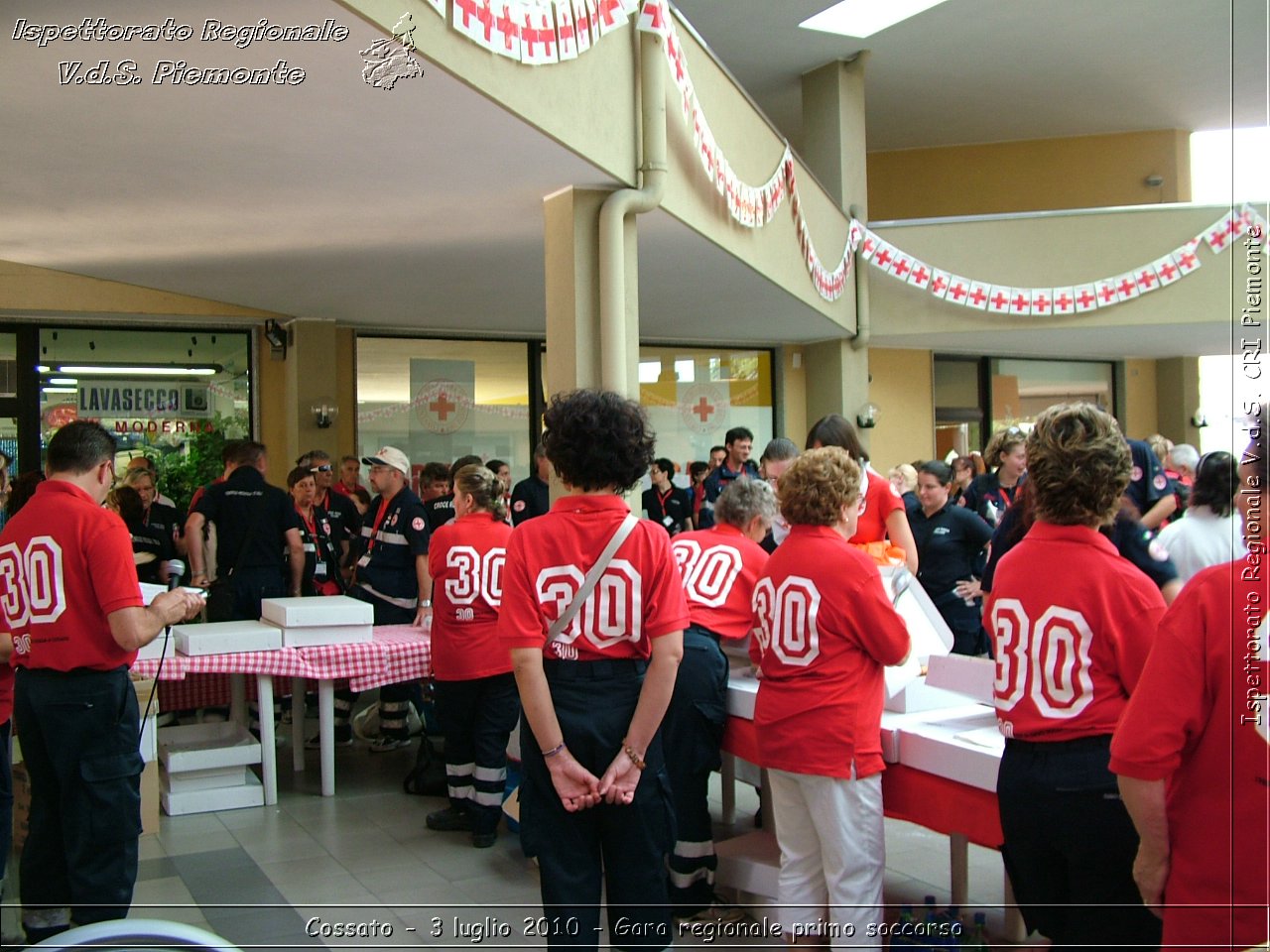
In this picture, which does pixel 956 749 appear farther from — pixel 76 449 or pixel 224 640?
pixel 224 640

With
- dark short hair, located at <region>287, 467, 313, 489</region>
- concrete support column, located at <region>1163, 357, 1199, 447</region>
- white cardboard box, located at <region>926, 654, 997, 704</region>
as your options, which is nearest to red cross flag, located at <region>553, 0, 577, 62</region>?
white cardboard box, located at <region>926, 654, 997, 704</region>

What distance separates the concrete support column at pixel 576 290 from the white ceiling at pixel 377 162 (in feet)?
0.52

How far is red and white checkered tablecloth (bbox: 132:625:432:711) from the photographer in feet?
18.7

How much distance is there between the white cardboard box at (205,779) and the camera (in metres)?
5.83

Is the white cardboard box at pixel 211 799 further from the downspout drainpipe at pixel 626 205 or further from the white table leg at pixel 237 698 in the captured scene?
the downspout drainpipe at pixel 626 205

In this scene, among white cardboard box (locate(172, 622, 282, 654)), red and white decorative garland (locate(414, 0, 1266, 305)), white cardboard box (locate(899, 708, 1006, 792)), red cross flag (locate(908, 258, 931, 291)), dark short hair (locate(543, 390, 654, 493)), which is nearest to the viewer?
dark short hair (locate(543, 390, 654, 493))

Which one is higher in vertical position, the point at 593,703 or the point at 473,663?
the point at 593,703

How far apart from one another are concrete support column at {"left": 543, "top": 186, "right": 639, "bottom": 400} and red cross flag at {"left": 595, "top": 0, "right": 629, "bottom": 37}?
0.86m

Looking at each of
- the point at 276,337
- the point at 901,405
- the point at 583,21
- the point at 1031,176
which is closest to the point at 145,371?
the point at 276,337

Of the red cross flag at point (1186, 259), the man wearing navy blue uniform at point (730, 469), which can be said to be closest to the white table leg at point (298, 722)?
the man wearing navy blue uniform at point (730, 469)

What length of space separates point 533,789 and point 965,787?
1355mm

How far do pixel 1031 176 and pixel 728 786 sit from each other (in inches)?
610

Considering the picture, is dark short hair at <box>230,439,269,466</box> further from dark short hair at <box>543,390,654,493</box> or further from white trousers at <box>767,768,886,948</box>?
white trousers at <box>767,768,886,948</box>

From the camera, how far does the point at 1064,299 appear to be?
46.7 ft
